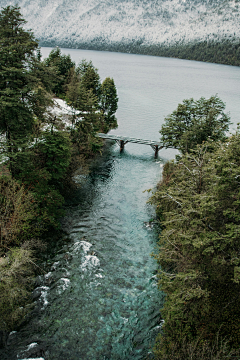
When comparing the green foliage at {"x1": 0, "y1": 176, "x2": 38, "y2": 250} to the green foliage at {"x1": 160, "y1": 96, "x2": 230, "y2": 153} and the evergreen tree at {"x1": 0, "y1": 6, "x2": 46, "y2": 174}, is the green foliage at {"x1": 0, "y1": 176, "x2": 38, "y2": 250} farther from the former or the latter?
the green foliage at {"x1": 160, "y1": 96, "x2": 230, "y2": 153}

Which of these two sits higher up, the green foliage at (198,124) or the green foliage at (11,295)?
the green foliage at (198,124)

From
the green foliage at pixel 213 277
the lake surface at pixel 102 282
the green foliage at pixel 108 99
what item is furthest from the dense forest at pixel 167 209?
the green foliage at pixel 108 99

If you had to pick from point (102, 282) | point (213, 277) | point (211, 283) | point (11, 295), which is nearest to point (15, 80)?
point (11, 295)

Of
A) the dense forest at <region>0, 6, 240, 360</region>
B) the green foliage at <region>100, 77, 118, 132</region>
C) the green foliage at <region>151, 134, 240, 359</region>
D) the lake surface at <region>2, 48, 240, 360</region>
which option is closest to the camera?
the green foliage at <region>151, 134, 240, 359</region>

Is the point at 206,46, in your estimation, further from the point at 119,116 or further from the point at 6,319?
the point at 6,319

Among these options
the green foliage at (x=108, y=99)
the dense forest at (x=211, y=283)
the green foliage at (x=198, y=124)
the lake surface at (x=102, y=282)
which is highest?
the green foliage at (x=108, y=99)

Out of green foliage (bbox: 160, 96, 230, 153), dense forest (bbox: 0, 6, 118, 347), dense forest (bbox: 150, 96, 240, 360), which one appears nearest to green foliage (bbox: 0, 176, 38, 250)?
dense forest (bbox: 0, 6, 118, 347)

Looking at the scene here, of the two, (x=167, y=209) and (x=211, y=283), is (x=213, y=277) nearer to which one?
(x=211, y=283)

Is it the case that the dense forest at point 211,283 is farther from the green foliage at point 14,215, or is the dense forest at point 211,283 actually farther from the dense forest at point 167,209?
the green foliage at point 14,215

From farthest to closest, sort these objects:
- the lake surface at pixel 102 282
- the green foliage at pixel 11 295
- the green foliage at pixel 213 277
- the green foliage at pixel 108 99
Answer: the green foliage at pixel 108 99 → the lake surface at pixel 102 282 → the green foliage at pixel 11 295 → the green foliage at pixel 213 277
